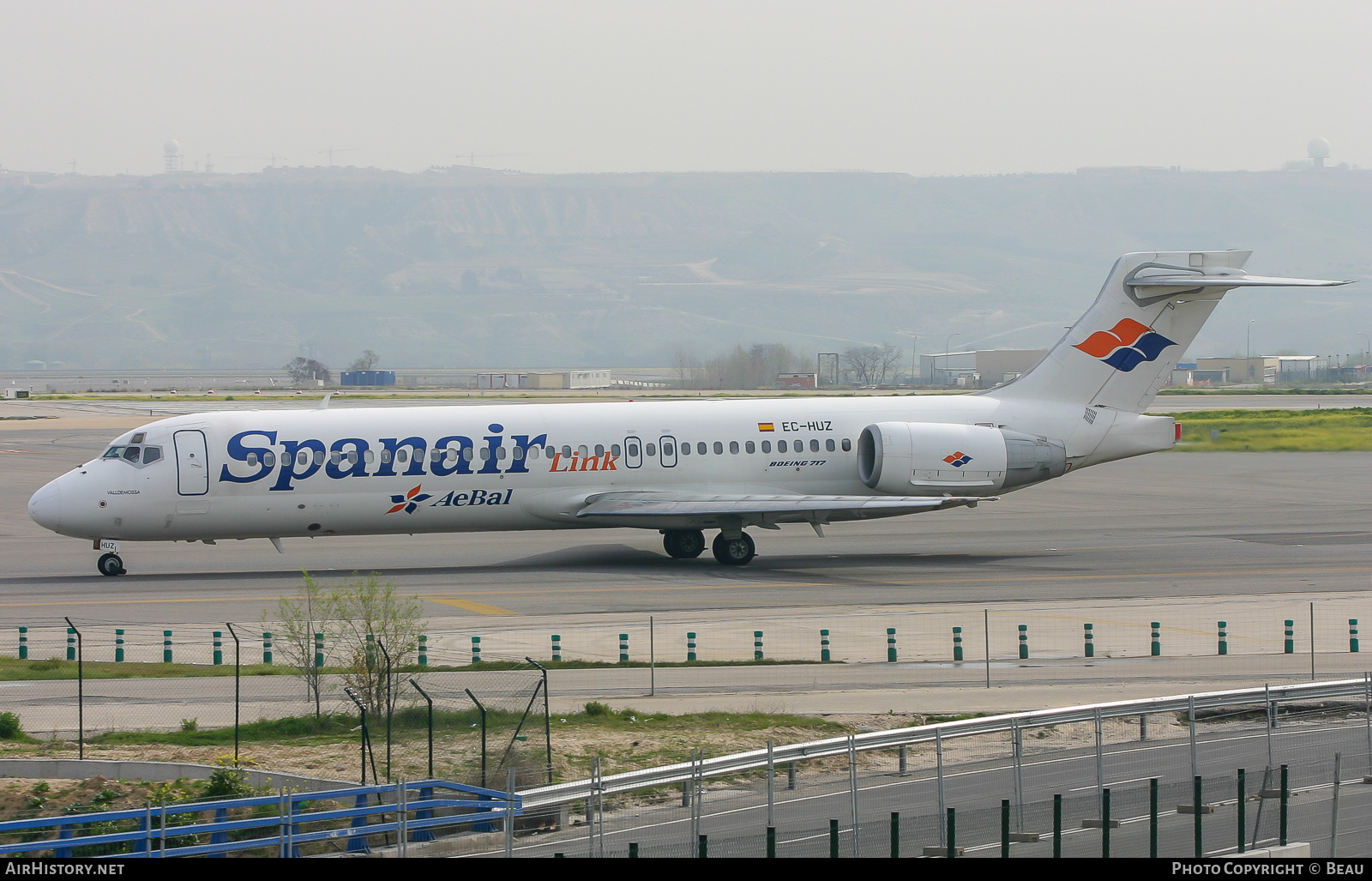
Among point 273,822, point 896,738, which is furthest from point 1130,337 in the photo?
point 273,822

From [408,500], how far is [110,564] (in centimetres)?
774

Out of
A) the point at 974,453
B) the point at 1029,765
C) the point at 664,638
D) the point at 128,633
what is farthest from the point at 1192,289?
the point at 128,633

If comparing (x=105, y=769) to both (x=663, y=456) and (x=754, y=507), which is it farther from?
(x=663, y=456)

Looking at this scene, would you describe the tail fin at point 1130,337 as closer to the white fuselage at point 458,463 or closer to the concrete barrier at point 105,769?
the white fuselage at point 458,463

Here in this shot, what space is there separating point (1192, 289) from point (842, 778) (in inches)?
1037

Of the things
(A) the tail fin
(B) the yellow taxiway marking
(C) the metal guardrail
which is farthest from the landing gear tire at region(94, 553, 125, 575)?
(A) the tail fin

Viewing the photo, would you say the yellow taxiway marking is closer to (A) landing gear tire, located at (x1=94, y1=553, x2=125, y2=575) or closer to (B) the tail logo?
(A) landing gear tire, located at (x1=94, y1=553, x2=125, y2=575)

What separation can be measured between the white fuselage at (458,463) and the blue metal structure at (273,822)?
19989 millimetres

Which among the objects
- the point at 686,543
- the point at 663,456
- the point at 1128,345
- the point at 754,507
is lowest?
the point at 686,543

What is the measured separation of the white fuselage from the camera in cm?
3528

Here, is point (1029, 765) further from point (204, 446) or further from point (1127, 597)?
point (204, 446)

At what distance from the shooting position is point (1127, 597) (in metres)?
32.2

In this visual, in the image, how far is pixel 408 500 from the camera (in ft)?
118

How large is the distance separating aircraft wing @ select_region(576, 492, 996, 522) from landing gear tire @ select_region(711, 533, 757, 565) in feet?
2.23
